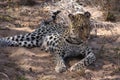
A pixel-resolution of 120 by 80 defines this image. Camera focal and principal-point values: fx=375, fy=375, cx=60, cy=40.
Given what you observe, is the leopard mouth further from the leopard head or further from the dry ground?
the dry ground

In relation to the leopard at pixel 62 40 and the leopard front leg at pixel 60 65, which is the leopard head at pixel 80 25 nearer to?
the leopard at pixel 62 40

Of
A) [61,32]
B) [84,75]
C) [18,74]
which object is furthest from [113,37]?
[18,74]

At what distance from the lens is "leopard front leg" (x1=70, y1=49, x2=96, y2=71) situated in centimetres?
715

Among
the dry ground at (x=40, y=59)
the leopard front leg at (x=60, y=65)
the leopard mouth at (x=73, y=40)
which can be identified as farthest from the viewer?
the leopard mouth at (x=73, y=40)

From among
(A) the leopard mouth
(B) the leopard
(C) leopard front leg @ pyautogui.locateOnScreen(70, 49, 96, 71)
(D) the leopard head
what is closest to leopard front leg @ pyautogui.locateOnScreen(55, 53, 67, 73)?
(B) the leopard

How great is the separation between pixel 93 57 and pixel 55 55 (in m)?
0.78

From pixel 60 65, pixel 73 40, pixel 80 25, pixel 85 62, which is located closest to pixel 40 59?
pixel 60 65

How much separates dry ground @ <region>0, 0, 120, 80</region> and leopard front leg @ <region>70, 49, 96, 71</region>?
0.33 ft

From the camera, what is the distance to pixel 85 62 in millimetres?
7406

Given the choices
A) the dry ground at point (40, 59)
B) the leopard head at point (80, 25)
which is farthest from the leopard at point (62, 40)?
the dry ground at point (40, 59)

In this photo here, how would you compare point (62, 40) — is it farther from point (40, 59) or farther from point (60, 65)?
point (60, 65)

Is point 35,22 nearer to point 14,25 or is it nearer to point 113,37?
point 14,25

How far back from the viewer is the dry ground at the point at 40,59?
6910 mm

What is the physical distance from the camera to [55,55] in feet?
25.2
